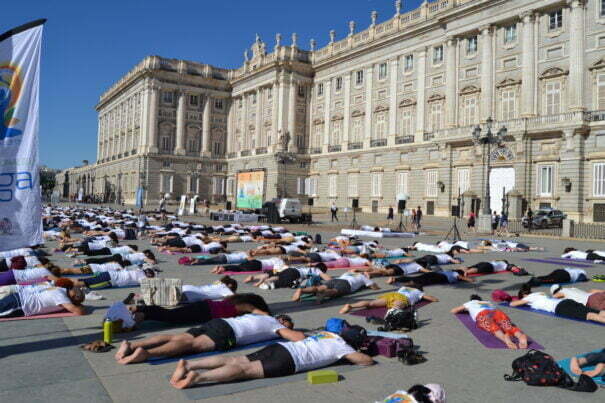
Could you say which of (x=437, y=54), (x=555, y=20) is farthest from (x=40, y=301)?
(x=437, y=54)

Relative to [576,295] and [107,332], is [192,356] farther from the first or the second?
[576,295]

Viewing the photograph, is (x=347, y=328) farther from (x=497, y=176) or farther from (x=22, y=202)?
(x=497, y=176)

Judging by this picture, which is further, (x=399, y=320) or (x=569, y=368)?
(x=399, y=320)

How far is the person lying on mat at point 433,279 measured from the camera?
1144 cm

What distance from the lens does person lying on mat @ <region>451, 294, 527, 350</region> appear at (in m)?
6.87

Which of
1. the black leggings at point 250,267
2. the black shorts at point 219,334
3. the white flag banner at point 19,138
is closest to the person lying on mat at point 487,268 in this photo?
the black leggings at point 250,267

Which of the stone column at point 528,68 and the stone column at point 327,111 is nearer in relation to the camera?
the stone column at point 528,68

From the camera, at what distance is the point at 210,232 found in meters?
25.7

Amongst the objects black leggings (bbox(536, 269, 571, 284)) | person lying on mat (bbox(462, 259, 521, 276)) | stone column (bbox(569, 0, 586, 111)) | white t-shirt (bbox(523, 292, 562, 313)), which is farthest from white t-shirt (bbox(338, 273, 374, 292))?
stone column (bbox(569, 0, 586, 111))

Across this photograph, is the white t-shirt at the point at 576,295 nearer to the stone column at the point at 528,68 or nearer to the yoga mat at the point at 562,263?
the yoga mat at the point at 562,263

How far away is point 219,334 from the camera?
6238 mm

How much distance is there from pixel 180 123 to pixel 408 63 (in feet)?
113

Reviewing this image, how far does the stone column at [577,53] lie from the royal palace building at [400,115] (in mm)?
83

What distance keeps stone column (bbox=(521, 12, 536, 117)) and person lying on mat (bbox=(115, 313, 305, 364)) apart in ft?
118
